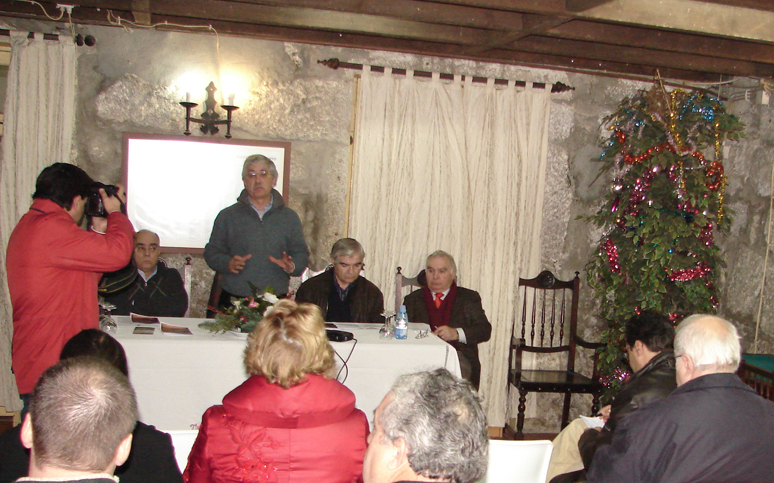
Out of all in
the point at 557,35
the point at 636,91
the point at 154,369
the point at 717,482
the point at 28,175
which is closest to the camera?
the point at 717,482

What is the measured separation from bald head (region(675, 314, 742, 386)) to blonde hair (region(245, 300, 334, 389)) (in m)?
1.23

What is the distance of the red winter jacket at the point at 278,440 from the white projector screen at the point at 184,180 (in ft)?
10.0

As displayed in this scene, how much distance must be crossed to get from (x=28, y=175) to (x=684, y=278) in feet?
15.1

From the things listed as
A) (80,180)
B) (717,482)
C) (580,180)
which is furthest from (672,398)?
(580,180)

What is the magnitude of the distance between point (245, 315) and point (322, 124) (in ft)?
6.32

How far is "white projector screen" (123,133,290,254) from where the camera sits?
456 cm

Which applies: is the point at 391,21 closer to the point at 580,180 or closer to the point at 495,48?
the point at 495,48

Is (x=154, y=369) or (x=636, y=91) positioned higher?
(x=636, y=91)

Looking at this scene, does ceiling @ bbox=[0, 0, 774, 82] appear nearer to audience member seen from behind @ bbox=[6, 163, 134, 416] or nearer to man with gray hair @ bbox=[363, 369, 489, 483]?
audience member seen from behind @ bbox=[6, 163, 134, 416]

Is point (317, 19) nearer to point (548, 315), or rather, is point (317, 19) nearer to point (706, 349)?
point (548, 315)

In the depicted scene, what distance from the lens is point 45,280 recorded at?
2.65 meters

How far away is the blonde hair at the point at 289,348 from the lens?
1897mm

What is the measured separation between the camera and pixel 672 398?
2.05 meters

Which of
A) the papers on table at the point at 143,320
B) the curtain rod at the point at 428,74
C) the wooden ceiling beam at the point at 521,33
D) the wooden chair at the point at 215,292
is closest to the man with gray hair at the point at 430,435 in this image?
the papers on table at the point at 143,320
